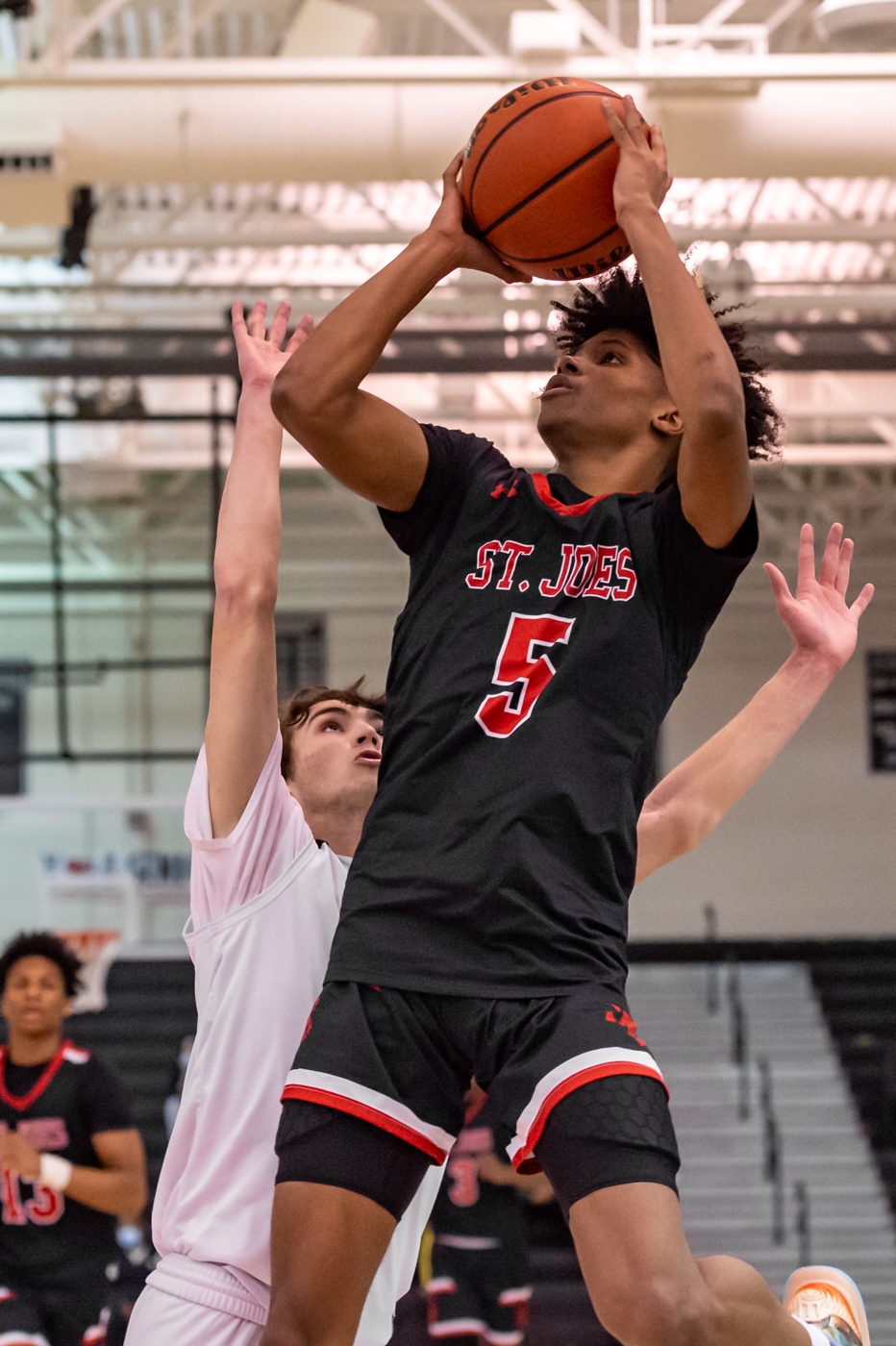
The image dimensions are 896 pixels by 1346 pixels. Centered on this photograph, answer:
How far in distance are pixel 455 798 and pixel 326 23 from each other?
18.9 feet

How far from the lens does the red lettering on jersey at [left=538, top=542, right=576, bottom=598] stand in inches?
82.9

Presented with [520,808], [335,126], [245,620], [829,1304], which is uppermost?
[335,126]

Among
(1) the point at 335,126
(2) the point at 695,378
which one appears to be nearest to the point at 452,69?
(1) the point at 335,126

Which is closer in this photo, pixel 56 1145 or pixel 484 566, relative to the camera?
pixel 484 566

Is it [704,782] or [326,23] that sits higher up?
[326,23]

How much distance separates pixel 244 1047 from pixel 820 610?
1268mm

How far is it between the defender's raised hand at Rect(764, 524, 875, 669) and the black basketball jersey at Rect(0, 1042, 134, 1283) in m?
3.21

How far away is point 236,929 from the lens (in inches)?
87.0

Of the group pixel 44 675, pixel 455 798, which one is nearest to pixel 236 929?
pixel 455 798

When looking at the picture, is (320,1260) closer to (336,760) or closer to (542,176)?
(336,760)

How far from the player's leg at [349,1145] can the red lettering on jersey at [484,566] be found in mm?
591

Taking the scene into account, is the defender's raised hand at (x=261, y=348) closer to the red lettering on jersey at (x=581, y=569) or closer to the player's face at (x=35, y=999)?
the red lettering on jersey at (x=581, y=569)

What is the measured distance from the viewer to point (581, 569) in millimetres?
2123

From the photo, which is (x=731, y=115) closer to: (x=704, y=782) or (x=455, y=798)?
(x=704, y=782)
